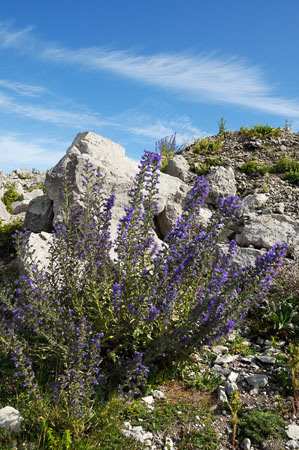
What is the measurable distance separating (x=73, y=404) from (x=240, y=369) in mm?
2844

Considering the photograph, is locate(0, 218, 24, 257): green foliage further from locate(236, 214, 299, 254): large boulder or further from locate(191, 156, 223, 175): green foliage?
locate(191, 156, 223, 175): green foliage

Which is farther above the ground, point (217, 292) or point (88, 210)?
point (88, 210)

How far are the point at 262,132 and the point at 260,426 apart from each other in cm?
1451

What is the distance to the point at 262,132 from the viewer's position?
663 inches

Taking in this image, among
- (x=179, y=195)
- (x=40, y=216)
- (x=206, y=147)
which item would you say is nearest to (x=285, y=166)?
(x=206, y=147)

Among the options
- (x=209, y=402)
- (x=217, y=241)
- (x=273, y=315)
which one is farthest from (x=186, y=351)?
(x=273, y=315)

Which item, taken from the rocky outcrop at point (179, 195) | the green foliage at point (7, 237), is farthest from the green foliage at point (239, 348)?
the green foliage at point (7, 237)

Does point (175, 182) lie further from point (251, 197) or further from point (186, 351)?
point (186, 351)

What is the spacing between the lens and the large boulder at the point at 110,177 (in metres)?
8.35

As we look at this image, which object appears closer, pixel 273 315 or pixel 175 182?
pixel 273 315

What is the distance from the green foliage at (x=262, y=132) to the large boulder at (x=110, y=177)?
7.87m

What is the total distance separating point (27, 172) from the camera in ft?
78.7

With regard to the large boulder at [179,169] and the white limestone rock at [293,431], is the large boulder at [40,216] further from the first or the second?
the white limestone rock at [293,431]

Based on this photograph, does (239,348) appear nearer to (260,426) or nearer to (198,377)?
(198,377)
